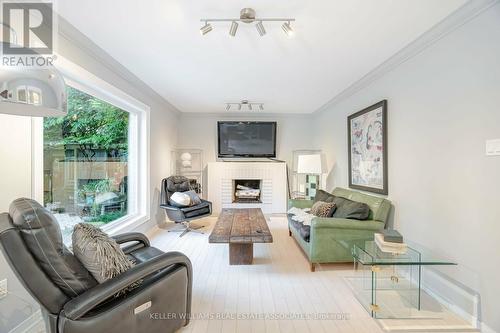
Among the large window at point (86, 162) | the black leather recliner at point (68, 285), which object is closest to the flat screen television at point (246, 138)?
the large window at point (86, 162)

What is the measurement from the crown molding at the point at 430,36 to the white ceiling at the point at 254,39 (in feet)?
0.18

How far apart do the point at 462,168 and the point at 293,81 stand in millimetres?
2272

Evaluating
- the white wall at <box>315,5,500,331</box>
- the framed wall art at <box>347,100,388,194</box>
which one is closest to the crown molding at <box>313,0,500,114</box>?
the white wall at <box>315,5,500,331</box>

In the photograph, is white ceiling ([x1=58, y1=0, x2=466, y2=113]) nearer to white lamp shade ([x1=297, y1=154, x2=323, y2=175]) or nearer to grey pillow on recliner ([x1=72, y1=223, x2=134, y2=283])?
white lamp shade ([x1=297, y1=154, x2=323, y2=175])

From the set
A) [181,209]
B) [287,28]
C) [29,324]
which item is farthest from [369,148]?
[29,324]

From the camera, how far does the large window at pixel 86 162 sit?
2.26m

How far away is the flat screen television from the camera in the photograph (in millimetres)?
5560

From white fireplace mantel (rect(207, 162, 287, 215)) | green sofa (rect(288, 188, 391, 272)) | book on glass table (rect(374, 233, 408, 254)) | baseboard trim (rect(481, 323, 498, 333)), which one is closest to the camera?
baseboard trim (rect(481, 323, 498, 333))

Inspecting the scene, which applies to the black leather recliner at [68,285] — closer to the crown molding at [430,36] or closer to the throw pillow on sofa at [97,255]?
the throw pillow on sofa at [97,255]

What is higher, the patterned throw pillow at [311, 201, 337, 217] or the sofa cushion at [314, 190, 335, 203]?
the sofa cushion at [314, 190, 335, 203]

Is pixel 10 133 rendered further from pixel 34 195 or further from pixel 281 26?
pixel 281 26

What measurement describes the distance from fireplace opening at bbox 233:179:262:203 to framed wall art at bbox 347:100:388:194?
245 centimetres

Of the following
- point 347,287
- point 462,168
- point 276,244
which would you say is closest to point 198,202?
point 276,244

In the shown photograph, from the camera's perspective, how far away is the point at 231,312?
79.5 inches
